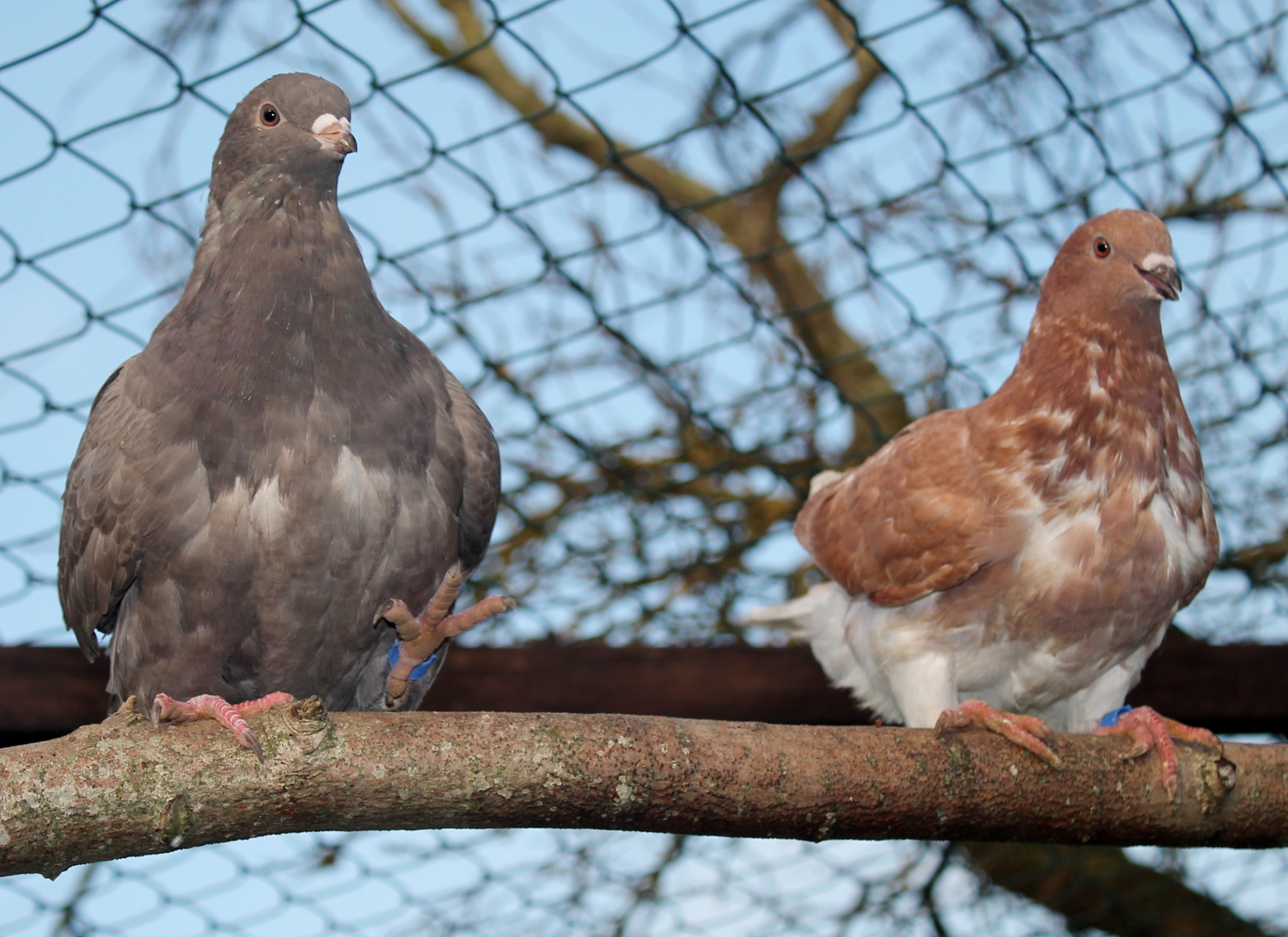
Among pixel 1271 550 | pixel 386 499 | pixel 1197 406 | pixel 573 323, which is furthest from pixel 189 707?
pixel 1271 550

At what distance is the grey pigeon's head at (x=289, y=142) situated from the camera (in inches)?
90.1

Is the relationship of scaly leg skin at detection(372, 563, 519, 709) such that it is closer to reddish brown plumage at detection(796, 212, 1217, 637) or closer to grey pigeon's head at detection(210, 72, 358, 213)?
grey pigeon's head at detection(210, 72, 358, 213)

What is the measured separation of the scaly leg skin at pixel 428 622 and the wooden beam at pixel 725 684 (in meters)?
0.97

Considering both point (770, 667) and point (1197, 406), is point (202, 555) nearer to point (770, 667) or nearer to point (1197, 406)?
point (770, 667)

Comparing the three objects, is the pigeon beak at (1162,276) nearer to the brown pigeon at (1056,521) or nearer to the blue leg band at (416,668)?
the brown pigeon at (1056,521)

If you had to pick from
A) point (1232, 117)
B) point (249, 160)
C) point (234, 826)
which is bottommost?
point (234, 826)

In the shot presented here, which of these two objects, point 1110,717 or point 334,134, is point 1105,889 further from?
point 334,134

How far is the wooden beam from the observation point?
11.5 ft

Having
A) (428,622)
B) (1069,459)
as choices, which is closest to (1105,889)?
(1069,459)

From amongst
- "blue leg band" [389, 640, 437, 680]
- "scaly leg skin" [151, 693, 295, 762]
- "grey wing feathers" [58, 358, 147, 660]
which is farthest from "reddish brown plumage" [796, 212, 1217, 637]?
"grey wing feathers" [58, 358, 147, 660]

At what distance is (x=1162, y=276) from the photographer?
8.43ft

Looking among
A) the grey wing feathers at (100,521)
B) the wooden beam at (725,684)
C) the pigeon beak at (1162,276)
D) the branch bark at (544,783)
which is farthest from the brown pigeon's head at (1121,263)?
the grey wing feathers at (100,521)

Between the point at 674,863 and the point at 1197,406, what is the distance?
2446 mm

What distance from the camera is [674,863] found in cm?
475
